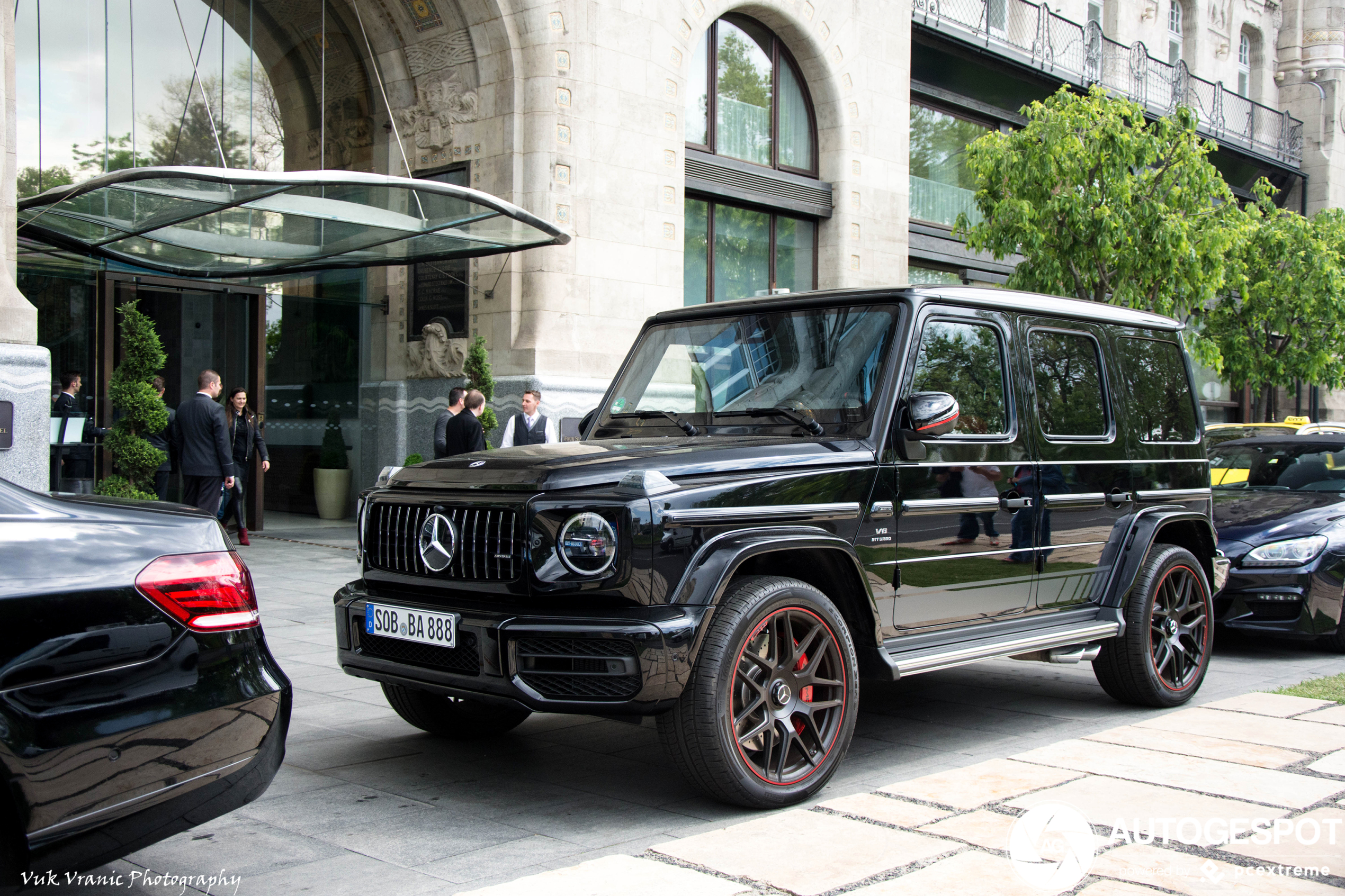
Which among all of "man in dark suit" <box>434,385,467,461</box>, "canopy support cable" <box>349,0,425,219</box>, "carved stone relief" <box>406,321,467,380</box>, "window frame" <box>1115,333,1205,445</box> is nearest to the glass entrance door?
"carved stone relief" <box>406,321,467,380</box>

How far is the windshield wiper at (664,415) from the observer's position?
5.24m

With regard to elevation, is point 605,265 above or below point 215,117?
below

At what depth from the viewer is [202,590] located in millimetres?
3219

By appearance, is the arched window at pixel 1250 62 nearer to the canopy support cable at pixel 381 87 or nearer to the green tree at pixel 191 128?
the canopy support cable at pixel 381 87

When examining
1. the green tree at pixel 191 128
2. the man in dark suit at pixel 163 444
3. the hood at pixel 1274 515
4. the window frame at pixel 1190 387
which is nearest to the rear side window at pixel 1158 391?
the window frame at pixel 1190 387

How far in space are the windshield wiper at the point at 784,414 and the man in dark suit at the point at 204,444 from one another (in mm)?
7752

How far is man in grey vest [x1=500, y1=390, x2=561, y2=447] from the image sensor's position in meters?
12.4

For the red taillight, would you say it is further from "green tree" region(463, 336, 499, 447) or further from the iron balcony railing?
the iron balcony railing

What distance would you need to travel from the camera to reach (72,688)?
113 inches

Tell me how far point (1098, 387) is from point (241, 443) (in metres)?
10.7

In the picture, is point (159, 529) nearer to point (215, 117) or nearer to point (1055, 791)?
point (1055, 791)

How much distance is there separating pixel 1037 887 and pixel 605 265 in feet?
39.9

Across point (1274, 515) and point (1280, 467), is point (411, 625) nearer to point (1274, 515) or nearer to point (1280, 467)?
point (1274, 515)

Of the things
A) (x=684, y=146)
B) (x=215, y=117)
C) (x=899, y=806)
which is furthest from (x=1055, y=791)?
(x=215, y=117)
